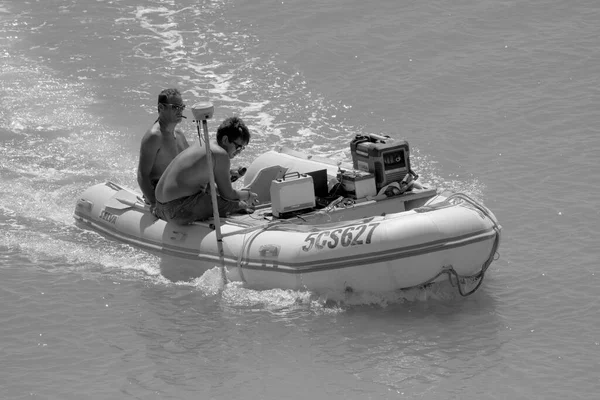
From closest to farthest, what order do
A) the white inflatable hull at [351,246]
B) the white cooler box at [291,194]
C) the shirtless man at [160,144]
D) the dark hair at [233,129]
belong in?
the white inflatable hull at [351,246]
the dark hair at [233,129]
the white cooler box at [291,194]
the shirtless man at [160,144]

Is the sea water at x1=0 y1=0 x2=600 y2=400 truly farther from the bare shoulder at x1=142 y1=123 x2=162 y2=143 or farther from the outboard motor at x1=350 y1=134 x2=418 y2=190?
the outboard motor at x1=350 y1=134 x2=418 y2=190

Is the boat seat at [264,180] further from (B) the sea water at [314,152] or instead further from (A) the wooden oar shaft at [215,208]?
(B) the sea water at [314,152]

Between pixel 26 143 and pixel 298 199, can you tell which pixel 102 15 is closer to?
pixel 26 143

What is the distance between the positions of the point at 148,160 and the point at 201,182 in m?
0.82

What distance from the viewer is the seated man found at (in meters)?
9.25

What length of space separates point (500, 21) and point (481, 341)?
7844 millimetres

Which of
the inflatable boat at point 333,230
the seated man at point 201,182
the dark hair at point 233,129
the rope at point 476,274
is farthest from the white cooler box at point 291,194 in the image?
the rope at point 476,274

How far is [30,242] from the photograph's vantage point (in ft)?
33.3

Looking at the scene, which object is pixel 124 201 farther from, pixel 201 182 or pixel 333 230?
pixel 333 230

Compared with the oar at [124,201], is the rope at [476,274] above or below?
below

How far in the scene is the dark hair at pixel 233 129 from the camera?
30.2ft

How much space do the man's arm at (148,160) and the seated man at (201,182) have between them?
0.32m

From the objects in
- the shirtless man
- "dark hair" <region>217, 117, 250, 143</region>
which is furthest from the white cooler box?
the shirtless man

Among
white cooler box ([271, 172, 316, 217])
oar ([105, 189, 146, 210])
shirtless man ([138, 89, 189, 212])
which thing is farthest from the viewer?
oar ([105, 189, 146, 210])
